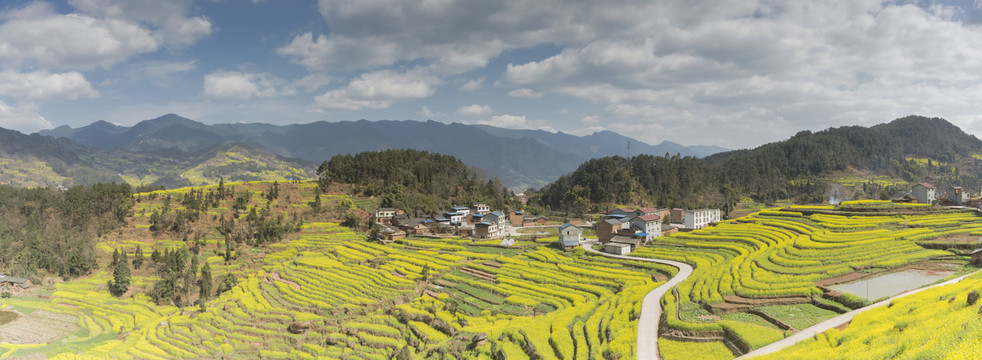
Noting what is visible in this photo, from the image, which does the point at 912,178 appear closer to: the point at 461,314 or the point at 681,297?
the point at 681,297

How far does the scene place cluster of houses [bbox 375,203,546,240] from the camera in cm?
6931

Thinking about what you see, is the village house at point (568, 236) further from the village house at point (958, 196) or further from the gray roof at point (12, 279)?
the gray roof at point (12, 279)

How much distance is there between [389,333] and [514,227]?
4881 cm

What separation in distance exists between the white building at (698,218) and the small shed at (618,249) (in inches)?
949

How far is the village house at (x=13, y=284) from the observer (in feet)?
177

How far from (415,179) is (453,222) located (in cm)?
2097

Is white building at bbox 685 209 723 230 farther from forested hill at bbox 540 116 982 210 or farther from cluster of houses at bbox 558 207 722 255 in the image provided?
forested hill at bbox 540 116 982 210

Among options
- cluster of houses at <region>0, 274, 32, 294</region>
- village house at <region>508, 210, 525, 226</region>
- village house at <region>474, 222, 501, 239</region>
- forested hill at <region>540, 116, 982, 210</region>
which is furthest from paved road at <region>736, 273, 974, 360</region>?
forested hill at <region>540, 116, 982, 210</region>

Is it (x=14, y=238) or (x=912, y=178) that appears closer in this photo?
(x=14, y=238)

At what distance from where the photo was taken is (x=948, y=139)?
16400 cm

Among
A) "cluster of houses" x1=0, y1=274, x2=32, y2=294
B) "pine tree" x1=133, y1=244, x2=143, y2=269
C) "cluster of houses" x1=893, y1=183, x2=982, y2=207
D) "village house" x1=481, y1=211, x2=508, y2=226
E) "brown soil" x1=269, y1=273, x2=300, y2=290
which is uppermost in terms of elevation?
"cluster of houses" x1=893, y1=183, x2=982, y2=207

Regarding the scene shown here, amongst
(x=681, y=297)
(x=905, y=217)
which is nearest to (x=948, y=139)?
(x=905, y=217)

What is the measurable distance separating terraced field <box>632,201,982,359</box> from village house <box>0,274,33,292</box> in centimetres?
7315

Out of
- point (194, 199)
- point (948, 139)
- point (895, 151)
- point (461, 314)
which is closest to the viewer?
point (461, 314)
